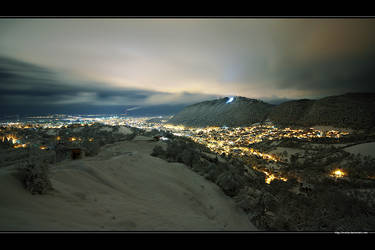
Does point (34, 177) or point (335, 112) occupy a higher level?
point (335, 112)

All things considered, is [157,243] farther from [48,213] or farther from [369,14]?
[369,14]

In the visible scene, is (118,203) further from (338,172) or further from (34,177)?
(338,172)

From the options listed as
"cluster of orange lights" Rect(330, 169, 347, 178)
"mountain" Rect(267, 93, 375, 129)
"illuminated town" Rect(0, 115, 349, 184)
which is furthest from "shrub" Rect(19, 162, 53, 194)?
"mountain" Rect(267, 93, 375, 129)

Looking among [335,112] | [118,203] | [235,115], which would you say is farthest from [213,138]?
[118,203]

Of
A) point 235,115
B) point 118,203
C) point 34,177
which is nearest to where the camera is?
point 34,177

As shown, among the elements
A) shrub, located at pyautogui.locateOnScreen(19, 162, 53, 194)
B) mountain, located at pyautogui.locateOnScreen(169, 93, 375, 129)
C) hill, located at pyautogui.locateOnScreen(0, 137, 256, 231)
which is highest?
mountain, located at pyautogui.locateOnScreen(169, 93, 375, 129)

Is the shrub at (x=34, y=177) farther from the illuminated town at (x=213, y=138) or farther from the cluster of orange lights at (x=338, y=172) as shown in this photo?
the cluster of orange lights at (x=338, y=172)

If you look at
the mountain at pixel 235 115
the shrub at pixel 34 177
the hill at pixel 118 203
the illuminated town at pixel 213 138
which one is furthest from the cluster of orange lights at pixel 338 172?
the mountain at pixel 235 115

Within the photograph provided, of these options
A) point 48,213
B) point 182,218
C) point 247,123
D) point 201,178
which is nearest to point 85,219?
point 48,213

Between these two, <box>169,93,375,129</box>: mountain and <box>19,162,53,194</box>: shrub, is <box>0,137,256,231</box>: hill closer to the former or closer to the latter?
<box>19,162,53,194</box>: shrub
